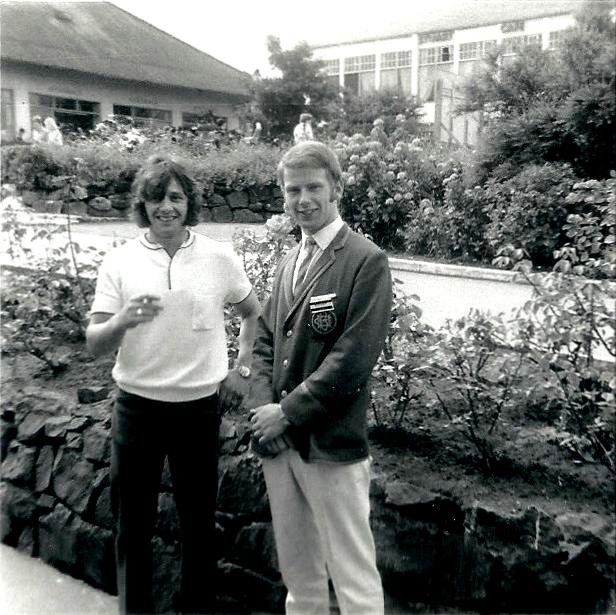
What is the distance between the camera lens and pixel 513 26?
365cm

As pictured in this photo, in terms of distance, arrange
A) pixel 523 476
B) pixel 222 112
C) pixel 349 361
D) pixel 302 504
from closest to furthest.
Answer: pixel 349 361
pixel 302 504
pixel 523 476
pixel 222 112

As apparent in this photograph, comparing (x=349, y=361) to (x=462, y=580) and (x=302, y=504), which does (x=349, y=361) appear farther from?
(x=462, y=580)

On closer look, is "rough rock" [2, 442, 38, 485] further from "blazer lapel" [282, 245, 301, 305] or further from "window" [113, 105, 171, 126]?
"window" [113, 105, 171, 126]

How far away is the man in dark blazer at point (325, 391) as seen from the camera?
2.12 m

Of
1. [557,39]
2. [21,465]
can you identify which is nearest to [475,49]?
[557,39]

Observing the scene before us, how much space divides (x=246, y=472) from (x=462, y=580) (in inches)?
36.2

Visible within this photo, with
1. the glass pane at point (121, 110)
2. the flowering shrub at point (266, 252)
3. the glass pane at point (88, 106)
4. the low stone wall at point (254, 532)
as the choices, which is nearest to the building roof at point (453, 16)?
the flowering shrub at point (266, 252)

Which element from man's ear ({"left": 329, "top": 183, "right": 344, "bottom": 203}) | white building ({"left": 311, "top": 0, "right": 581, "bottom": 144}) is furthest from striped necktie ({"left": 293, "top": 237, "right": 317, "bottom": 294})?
white building ({"left": 311, "top": 0, "right": 581, "bottom": 144})

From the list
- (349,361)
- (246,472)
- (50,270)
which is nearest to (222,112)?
(50,270)

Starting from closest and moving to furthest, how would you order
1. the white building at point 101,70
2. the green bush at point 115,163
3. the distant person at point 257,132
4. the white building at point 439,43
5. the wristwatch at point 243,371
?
1. the wristwatch at point 243,371
2. the white building at point 439,43
3. the white building at point 101,70
4. the distant person at point 257,132
5. the green bush at point 115,163

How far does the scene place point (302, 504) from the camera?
2316 mm

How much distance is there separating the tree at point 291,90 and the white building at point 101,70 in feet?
0.50

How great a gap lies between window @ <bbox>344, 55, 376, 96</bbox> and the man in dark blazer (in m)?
1.82

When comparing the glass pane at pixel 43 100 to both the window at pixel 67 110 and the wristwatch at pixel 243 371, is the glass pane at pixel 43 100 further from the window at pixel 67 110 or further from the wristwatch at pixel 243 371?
the wristwatch at pixel 243 371
